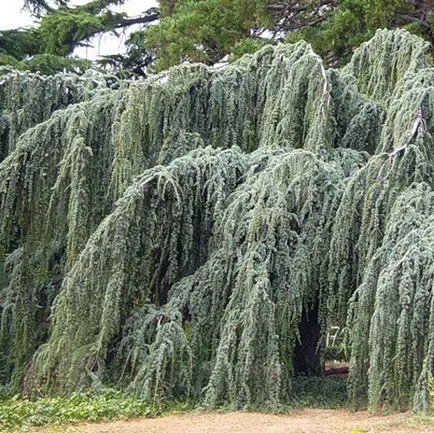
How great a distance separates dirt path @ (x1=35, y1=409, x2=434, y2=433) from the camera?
5332 mm

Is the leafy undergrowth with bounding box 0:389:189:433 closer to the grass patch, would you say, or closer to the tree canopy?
the grass patch

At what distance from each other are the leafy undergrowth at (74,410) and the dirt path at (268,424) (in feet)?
0.56

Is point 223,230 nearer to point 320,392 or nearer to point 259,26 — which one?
point 320,392

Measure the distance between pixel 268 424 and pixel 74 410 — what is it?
1.53 m

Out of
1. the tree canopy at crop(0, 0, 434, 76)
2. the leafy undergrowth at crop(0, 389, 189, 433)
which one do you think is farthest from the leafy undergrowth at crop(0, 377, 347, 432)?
the tree canopy at crop(0, 0, 434, 76)

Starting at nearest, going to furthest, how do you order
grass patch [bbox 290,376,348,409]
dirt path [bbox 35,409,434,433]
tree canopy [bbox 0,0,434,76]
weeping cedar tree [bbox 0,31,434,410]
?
dirt path [bbox 35,409,434,433], weeping cedar tree [bbox 0,31,434,410], grass patch [bbox 290,376,348,409], tree canopy [bbox 0,0,434,76]

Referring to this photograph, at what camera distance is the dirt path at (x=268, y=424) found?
5332mm

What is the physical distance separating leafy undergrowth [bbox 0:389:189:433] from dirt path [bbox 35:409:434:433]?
0.56 ft

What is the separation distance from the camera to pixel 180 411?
643 centimetres

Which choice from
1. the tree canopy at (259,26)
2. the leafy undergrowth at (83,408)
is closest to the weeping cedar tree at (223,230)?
the leafy undergrowth at (83,408)

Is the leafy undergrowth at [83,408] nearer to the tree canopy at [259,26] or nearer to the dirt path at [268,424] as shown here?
the dirt path at [268,424]

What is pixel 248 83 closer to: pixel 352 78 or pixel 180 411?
pixel 352 78

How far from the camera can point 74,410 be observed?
6125 mm

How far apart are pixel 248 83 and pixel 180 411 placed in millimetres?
3826
